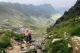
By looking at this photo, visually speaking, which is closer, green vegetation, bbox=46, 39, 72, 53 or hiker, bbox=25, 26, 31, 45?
green vegetation, bbox=46, 39, 72, 53

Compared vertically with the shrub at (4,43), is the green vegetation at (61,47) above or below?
below

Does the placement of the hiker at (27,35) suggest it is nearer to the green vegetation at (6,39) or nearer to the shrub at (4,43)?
the green vegetation at (6,39)

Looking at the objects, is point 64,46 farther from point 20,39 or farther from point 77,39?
point 20,39

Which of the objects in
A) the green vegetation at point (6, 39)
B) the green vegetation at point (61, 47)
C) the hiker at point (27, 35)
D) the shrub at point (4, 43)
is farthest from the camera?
the hiker at point (27, 35)

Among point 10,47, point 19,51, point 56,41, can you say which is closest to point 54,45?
point 56,41

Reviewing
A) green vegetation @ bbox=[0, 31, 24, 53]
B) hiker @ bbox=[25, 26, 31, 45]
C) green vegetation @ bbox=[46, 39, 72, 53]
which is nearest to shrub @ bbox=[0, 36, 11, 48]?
green vegetation @ bbox=[0, 31, 24, 53]

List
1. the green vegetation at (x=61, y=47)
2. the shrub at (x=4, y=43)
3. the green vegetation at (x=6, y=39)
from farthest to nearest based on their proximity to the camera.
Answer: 1. the green vegetation at (x=6, y=39)
2. the shrub at (x=4, y=43)
3. the green vegetation at (x=61, y=47)

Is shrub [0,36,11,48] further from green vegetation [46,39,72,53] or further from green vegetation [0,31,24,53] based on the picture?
green vegetation [46,39,72,53]

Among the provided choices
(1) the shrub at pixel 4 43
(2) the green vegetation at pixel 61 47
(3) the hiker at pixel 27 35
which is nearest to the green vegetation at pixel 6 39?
(1) the shrub at pixel 4 43

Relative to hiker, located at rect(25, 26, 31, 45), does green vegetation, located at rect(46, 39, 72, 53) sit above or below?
below

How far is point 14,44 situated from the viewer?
134ft

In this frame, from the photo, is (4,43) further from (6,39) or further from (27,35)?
(27,35)

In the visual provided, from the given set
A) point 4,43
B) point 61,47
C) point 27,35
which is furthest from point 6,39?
point 61,47

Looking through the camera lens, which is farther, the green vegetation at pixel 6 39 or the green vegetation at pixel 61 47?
the green vegetation at pixel 6 39
